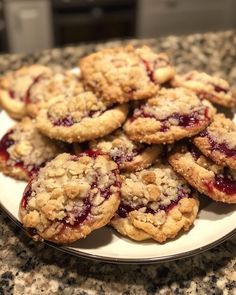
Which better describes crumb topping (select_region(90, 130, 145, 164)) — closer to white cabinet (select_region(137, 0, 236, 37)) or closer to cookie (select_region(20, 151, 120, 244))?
cookie (select_region(20, 151, 120, 244))

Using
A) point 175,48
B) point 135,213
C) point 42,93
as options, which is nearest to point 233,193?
point 135,213

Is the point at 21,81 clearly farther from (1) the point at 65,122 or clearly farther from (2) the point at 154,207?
(2) the point at 154,207

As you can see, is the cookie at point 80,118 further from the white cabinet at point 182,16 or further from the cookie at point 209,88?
the white cabinet at point 182,16

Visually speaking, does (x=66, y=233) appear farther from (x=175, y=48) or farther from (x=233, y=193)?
(x=175, y=48)

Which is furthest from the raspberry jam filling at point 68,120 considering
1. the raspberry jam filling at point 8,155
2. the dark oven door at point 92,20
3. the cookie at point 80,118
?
the dark oven door at point 92,20

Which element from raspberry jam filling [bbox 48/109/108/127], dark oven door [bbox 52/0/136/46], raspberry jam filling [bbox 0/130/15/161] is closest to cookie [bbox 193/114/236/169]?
raspberry jam filling [bbox 48/109/108/127]

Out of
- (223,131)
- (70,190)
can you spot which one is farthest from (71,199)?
(223,131)
